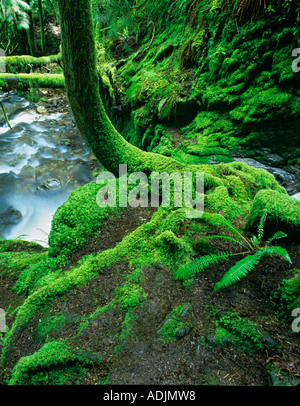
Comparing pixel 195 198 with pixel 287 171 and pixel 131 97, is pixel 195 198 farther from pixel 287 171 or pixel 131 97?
pixel 131 97

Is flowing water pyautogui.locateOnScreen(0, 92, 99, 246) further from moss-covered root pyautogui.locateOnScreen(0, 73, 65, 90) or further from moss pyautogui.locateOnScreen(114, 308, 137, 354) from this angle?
moss pyautogui.locateOnScreen(114, 308, 137, 354)

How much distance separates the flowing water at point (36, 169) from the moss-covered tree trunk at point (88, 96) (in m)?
2.75

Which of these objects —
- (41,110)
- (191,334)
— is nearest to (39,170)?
(41,110)

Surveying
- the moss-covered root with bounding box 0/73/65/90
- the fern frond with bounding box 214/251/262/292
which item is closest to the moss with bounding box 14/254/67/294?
the fern frond with bounding box 214/251/262/292

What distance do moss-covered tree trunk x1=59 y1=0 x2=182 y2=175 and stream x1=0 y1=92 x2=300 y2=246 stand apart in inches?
100.0

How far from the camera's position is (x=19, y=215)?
21.5ft

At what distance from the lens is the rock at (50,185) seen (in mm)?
7480

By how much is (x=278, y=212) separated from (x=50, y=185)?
7.18m

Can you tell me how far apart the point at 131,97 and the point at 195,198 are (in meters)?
5.71

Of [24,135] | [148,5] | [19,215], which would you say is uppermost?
[148,5]

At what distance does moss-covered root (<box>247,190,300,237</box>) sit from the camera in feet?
7.07

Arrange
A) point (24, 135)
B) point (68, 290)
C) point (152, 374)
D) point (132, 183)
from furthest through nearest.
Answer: point (24, 135) → point (132, 183) → point (68, 290) → point (152, 374)
